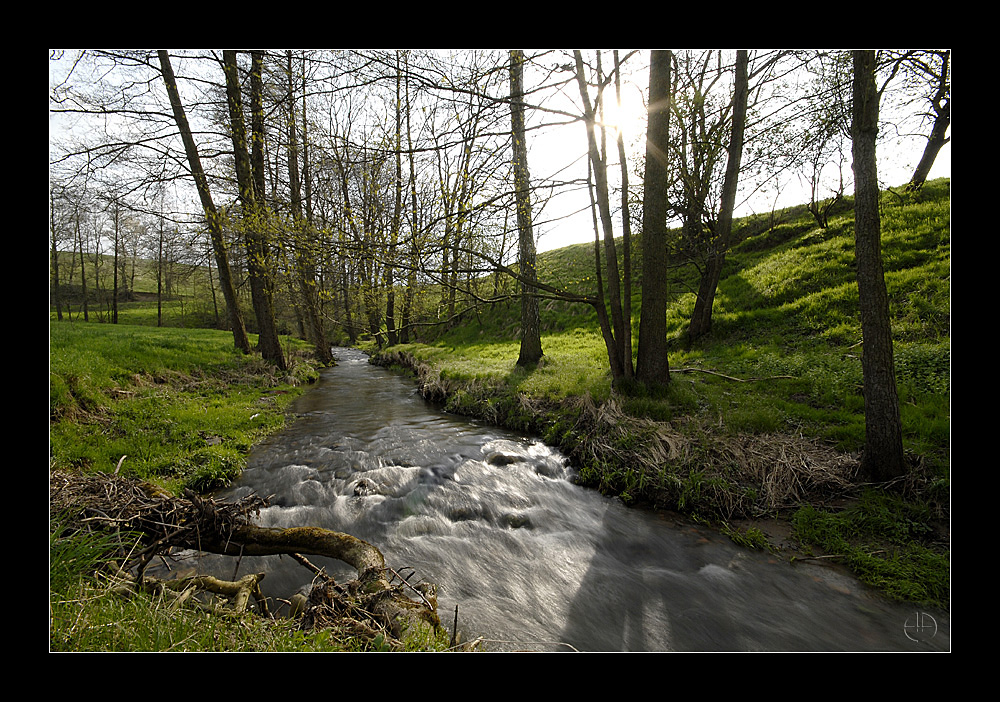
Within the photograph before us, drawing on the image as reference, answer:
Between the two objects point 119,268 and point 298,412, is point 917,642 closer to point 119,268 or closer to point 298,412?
point 298,412

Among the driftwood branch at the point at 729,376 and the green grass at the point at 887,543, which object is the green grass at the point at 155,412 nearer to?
the green grass at the point at 887,543

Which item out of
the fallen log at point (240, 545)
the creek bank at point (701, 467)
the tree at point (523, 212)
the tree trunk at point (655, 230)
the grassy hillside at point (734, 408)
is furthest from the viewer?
the tree trunk at point (655, 230)

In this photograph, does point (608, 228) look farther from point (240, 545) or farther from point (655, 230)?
point (240, 545)

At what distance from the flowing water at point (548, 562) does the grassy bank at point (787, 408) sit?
405 millimetres

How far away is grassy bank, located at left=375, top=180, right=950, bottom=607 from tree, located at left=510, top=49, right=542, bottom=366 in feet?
2.55

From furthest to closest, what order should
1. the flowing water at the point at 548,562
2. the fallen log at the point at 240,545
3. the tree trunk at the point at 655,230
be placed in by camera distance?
the tree trunk at the point at 655,230 < the flowing water at the point at 548,562 < the fallen log at the point at 240,545

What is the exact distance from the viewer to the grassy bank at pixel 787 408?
4.06 m

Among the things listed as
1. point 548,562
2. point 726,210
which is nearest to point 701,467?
point 548,562

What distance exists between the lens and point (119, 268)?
3344 cm

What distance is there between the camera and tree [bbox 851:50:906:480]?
400 centimetres

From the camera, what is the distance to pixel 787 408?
242 inches

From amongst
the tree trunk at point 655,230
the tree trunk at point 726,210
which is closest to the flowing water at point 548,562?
the tree trunk at point 655,230

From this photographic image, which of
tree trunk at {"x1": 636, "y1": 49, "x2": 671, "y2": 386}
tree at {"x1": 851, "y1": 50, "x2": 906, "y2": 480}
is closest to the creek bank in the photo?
tree at {"x1": 851, "y1": 50, "x2": 906, "y2": 480}

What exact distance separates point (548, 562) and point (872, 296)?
14.9 feet
